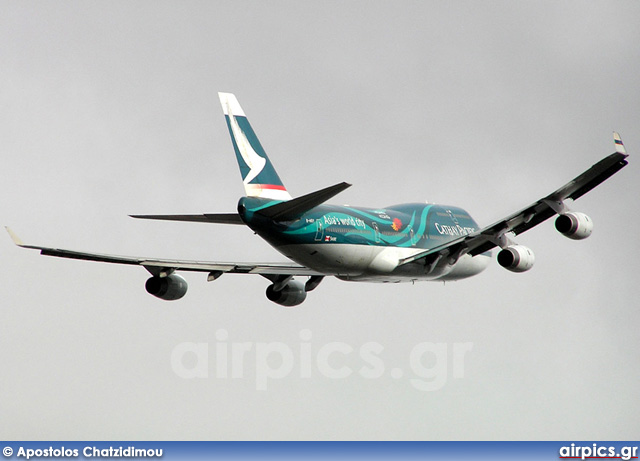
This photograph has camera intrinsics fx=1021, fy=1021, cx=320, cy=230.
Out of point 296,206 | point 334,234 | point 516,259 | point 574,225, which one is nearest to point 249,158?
point 296,206

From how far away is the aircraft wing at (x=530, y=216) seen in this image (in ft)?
122

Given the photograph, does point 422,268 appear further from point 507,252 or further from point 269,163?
point 269,163

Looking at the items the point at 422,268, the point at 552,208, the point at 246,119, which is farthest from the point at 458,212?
the point at 246,119

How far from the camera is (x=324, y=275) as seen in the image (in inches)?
1809

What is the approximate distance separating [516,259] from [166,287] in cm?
1423

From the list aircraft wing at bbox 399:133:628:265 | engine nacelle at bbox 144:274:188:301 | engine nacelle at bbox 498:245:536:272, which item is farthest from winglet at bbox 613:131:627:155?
engine nacelle at bbox 144:274:188:301

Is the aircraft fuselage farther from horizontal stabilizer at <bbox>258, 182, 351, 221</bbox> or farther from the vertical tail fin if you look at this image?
the vertical tail fin

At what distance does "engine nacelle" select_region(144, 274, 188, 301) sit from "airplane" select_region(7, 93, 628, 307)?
0.04 metres

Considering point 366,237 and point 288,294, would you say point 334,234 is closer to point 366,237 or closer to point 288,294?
point 366,237

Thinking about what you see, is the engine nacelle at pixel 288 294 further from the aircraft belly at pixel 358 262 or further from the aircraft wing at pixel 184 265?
the aircraft belly at pixel 358 262

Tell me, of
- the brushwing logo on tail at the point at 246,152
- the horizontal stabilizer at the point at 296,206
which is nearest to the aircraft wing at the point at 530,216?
the horizontal stabilizer at the point at 296,206

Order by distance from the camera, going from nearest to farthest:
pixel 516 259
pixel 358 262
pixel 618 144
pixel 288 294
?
1. pixel 618 144
2. pixel 516 259
3. pixel 358 262
4. pixel 288 294

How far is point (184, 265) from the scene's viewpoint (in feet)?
136

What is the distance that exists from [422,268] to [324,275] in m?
4.42
